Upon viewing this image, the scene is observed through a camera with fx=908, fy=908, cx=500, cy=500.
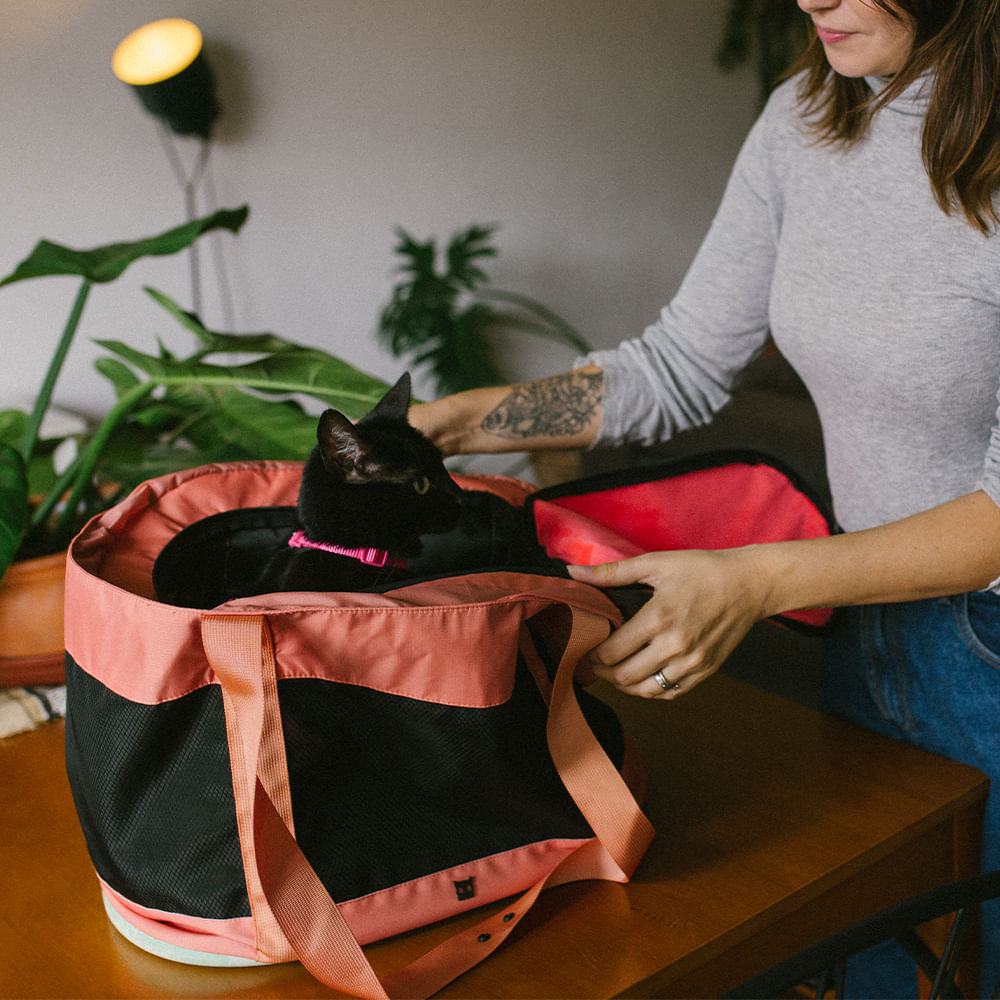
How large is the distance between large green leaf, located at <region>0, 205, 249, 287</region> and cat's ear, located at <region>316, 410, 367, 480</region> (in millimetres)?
407

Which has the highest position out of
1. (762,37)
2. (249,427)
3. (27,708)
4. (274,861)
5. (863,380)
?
(762,37)

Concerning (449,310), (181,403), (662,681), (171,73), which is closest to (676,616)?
(662,681)

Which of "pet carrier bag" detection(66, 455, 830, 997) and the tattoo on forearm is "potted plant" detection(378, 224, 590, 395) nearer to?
the tattoo on forearm

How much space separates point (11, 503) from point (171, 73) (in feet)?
3.04

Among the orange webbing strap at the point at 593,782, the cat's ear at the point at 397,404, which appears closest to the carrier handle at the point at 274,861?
Result: the orange webbing strap at the point at 593,782

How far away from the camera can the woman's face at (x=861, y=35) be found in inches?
30.3

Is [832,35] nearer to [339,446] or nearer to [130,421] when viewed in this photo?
[339,446]

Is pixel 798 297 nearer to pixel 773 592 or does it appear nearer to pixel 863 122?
pixel 863 122

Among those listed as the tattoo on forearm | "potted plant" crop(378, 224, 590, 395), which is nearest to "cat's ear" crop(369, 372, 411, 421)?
the tattoo on forearm

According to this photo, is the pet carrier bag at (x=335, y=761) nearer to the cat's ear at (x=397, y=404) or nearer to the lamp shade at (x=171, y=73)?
the cat's ear at (x=397, y=404)

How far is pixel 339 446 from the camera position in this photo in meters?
0.77

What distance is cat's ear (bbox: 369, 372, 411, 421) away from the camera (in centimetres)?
87

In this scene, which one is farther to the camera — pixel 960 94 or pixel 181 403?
pixel 181 403

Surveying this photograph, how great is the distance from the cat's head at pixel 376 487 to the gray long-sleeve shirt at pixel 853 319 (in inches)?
10.7
